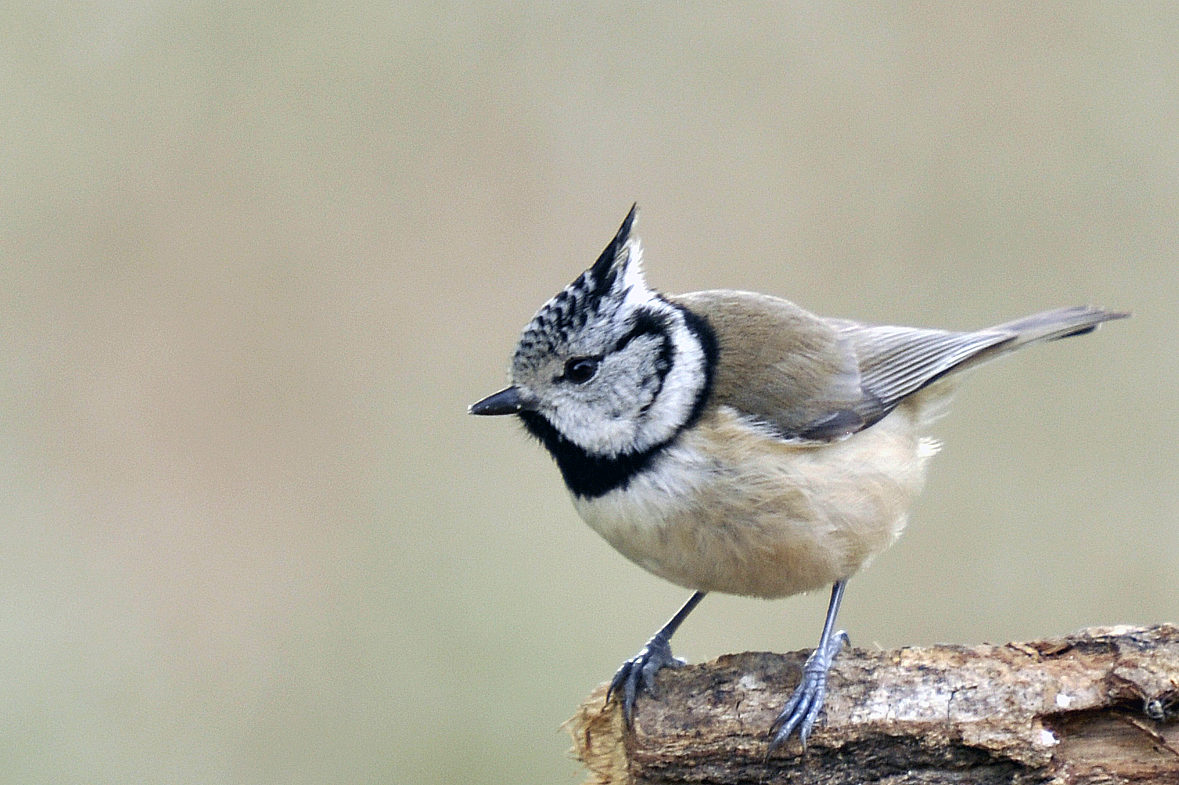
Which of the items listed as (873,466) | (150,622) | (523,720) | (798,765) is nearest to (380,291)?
(150,622)

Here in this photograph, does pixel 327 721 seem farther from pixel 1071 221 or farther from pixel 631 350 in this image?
pixel 1071 221

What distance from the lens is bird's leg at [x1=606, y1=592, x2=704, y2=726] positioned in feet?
10.3

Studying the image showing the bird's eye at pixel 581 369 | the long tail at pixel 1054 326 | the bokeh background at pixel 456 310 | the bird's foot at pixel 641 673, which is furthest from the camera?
the bokeh background at pixel 456 310

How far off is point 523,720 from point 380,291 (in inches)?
115

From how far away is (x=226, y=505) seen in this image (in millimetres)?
6312

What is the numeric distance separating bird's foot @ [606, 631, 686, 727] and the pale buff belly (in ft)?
0.85

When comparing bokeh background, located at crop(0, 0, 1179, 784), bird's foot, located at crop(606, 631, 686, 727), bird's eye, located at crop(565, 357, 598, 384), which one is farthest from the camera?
bokeh background, located at crop(0, 0, 1179, 784)

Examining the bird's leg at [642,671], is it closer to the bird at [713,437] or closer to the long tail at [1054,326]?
the bird at [713,437]

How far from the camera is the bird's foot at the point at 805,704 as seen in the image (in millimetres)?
2869

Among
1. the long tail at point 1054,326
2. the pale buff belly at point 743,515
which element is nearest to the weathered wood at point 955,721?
the pale buff belly at point 743,515

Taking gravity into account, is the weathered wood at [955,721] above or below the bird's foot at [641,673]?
below

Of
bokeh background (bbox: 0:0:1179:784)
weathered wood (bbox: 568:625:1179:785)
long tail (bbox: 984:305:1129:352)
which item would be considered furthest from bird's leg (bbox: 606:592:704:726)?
bokeh background (bbox: 0:0:1179:784)

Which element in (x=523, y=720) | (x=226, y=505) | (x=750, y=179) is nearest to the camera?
(x=523, y=720)

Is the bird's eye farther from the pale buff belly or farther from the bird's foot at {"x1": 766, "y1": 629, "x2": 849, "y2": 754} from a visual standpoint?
the bird's foot at {"x1": 766, "y1": 629, "x2": 849, "y2": 754}
